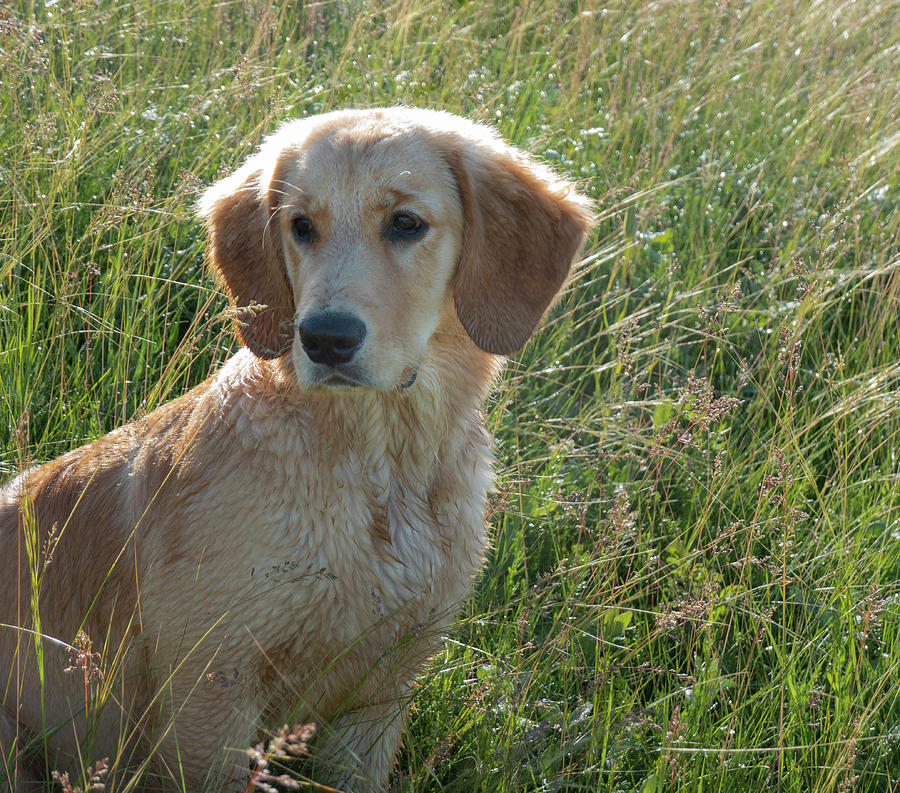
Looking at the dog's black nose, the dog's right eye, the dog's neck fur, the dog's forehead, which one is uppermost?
the dog's forehead

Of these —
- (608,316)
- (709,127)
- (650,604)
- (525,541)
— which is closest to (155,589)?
(525,541)

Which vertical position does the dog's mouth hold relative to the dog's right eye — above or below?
below

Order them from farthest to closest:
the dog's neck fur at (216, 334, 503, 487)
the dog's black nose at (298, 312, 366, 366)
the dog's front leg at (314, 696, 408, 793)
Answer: the dog's front leg at (314, 696, 408, 793) → the dog's neck fur at (216, 334, 503, 487) → the dog's black nose at (298, 312, 366, 366)

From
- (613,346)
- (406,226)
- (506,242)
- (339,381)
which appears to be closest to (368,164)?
(406,226)

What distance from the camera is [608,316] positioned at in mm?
3947

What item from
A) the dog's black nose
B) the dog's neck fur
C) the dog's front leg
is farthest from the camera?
the dog's front leg

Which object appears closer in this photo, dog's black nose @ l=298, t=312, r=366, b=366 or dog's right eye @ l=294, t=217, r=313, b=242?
dog's black nose @ l=298, t=312, r=366, b=366

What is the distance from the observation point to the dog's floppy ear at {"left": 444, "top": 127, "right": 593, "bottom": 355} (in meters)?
2.47

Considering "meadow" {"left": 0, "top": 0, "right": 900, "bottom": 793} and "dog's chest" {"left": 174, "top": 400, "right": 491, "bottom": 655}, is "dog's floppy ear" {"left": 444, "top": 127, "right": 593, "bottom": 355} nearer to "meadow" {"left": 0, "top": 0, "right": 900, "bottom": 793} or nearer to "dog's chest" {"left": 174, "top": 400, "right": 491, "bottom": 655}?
"dog's chest" {"left": 174, "top": 400, "right": 491, "bottom": 655}

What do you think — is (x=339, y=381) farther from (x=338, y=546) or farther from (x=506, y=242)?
(x=506, y=242)

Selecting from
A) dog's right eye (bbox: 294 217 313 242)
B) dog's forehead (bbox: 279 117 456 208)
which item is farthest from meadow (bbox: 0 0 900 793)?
dog's forehead (bbox: 279 117 456 208)

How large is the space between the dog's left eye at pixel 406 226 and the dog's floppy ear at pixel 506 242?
0.55 feet

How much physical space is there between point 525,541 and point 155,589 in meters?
1.32

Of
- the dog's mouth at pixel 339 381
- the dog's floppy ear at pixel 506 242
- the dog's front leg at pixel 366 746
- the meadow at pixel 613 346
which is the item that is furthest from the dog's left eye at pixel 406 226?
the dog's front leg at pixel 366 746
